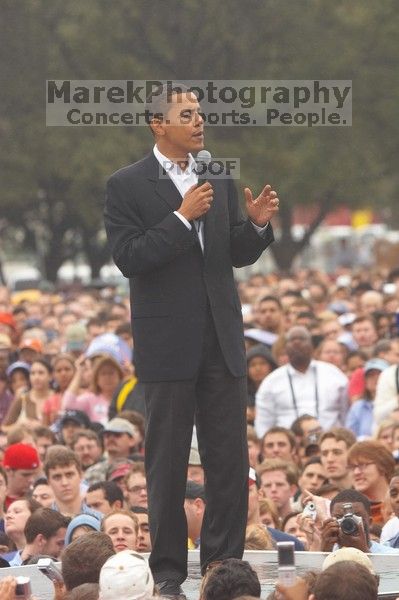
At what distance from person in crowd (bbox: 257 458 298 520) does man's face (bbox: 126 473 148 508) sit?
782 millimetres

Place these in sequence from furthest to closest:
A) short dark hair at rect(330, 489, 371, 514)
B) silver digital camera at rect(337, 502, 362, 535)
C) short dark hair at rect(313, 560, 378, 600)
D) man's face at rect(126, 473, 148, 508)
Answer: man's face at rect(126, 473, 148, 508) → short dark hair at rect(330, 489, 371, 514) → silver digital camera at rect(337, 502, 362, 535) → short dark hair at rect(313, 560, 378, 600)

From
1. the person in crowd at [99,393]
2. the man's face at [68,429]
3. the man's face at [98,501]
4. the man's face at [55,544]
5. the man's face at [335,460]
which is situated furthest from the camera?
the person in crowd at [99,393]

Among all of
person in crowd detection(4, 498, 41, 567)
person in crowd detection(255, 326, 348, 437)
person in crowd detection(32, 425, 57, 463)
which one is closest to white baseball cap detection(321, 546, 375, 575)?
person in crowd detection(4, 498, 41, 567)

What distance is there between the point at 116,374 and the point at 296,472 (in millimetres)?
4486

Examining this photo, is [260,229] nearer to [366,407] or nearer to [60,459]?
[60,459]

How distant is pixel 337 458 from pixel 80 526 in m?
2.70

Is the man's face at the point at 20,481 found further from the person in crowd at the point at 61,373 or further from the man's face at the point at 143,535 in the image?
the person in crowd at the point at 61,373

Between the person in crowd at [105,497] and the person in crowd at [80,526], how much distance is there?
1.23m

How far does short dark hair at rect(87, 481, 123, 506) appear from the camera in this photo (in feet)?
37.9

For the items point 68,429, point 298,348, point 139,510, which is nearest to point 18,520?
Result: point 139,510

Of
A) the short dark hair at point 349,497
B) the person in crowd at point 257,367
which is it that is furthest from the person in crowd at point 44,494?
the person in crowd at point 257,367

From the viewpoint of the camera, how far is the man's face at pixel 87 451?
13758mm

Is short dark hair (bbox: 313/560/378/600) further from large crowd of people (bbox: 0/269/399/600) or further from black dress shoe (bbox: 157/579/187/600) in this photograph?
black dress shoe (bbox: 157/579/187/600)

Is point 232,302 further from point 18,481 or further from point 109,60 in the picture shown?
point 109,60
